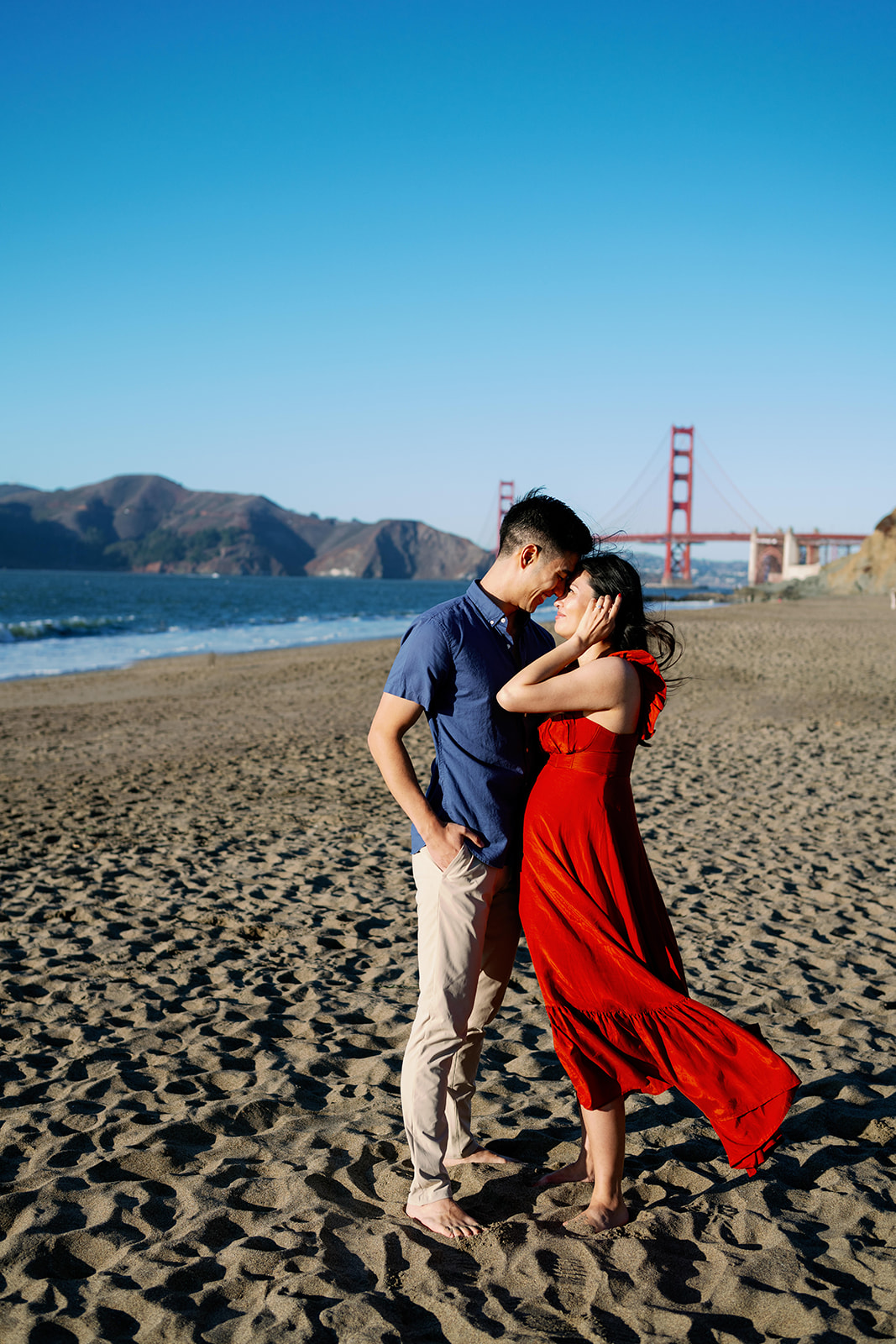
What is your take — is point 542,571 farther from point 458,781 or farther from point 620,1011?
point 620,1011

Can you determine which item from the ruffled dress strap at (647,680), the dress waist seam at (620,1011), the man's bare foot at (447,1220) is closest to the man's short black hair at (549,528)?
the ruffled dress strap at (647,680)

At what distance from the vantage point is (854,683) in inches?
453

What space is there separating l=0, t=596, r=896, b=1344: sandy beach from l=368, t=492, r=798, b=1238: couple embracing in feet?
0.66

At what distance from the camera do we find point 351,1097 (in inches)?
99.3

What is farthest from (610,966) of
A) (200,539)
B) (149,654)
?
(200,539)

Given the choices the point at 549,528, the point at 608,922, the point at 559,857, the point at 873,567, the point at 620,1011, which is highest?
the point at 873,567

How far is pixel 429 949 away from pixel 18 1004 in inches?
75.2

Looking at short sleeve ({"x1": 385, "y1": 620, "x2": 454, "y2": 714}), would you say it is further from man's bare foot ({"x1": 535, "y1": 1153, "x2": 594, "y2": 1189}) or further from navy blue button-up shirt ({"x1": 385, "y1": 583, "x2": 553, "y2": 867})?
man's bare foot ({"x1": 535, "y1": 1153, "x2": 594, "y2": 1189})

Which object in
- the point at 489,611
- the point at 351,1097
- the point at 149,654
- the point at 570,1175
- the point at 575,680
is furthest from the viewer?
the point at 149,654

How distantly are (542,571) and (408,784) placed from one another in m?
0.50

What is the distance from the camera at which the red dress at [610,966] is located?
1.79m

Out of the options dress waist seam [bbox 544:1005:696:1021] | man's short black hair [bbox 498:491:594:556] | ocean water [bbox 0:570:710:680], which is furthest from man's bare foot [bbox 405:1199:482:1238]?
ocean water [bbox 0:570:710:680]

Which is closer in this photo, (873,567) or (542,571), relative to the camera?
(542,571)

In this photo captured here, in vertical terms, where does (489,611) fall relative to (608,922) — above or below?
above
